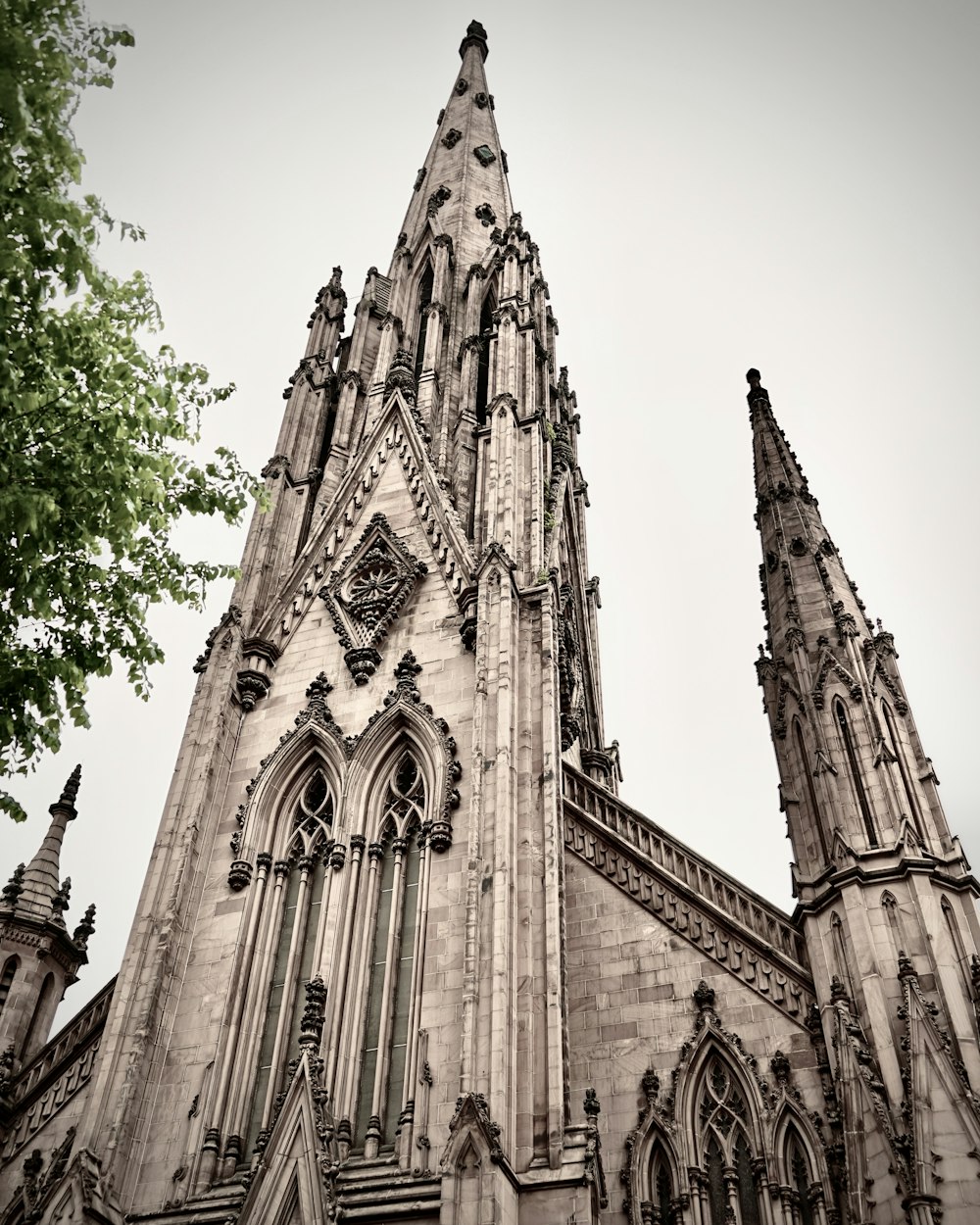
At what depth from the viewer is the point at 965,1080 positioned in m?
13.3

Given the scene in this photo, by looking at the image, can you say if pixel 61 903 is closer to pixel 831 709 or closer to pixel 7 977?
pixel 7 977

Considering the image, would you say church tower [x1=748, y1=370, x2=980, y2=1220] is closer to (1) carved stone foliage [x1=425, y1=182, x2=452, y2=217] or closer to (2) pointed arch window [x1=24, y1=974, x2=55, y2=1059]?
(2) pointed arch window [x1=24, y1=974, x2=55, y2=1059]

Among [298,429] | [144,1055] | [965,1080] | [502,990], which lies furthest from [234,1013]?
[298,429]

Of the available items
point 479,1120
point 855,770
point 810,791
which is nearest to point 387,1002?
point 479,1120

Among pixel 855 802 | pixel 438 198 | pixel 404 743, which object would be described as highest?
pixel 438 198

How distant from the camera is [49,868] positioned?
21.0 metres

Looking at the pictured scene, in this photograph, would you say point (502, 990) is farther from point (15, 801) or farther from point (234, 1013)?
point (15, 801)

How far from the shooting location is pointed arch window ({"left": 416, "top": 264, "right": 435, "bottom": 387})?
29.0 metres

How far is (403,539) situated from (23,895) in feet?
28.8

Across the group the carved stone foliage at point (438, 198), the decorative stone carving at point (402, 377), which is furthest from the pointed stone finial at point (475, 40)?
the decorative stone carving at point (402, 377)

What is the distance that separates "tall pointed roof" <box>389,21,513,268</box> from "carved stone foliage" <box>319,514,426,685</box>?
1309cm

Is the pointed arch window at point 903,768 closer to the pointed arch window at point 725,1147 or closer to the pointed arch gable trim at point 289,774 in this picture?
the pointed arch window at point 725,1147

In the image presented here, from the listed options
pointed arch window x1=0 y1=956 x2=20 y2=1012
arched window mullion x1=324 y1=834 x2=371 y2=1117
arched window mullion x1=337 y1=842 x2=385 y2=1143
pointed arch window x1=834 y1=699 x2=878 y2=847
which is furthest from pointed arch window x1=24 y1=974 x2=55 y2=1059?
pointed arch window x1=834 y1=699 x2=878 y2=847

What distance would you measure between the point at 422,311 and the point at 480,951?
1959 cm
